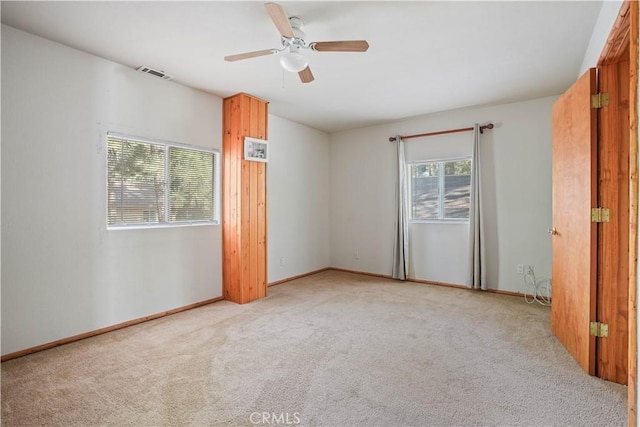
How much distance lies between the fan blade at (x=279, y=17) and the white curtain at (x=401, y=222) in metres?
3.21

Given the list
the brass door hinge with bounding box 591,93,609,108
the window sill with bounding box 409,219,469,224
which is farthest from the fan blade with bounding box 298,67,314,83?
the window sill with bounding box 409,219,469,224

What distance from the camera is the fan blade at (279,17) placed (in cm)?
180

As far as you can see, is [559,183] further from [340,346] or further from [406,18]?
[340,346]

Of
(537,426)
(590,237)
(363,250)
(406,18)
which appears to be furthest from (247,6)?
(363,250)

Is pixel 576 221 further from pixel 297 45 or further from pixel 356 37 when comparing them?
pixel 297 45

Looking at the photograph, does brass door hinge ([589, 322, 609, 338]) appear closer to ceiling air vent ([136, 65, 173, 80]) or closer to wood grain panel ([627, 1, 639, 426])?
wood grain panel ([627, 1, 639, 426])

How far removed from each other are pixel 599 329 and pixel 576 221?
763 mm

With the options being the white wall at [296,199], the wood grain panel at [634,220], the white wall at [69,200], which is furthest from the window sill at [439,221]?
the white wall at [69,200]

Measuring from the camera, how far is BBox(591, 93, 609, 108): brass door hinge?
2143 mm

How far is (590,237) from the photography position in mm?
2150

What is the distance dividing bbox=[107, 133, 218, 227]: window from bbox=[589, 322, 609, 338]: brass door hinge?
12.3 feet

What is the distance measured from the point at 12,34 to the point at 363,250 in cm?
490

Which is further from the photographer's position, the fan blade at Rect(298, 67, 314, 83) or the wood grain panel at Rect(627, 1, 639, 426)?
the fan blade at Rect(298, 67, 314, 83)

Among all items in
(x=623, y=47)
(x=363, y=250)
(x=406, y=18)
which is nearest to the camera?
(x=623, y=47)
